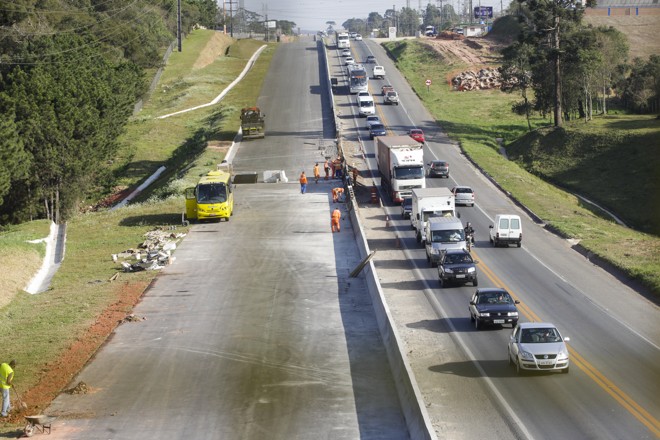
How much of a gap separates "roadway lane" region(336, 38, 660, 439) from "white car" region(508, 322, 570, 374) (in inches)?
15.5

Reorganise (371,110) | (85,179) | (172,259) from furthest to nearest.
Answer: (371,110)
(85,179)
(172,259)

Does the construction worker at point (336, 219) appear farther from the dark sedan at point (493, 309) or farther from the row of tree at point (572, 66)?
the row of tree at point (572, 66)

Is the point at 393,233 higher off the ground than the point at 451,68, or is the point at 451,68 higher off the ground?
the point at 451,68

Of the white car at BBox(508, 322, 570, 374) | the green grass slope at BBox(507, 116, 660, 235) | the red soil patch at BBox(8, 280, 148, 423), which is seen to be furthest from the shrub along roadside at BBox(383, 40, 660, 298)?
the red soil patch at BBox(8, 280, 148, 423)

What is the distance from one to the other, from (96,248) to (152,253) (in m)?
6.75

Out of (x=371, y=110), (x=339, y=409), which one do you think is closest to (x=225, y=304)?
(x=339, y=409)

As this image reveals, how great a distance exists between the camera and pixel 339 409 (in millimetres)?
26094

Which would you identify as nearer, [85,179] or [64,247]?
[64,247]

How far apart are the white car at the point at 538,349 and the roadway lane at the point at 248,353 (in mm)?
3964

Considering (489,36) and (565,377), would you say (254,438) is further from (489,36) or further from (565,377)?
(489,36)

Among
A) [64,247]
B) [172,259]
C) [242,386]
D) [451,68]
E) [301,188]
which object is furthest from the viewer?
[451,68]

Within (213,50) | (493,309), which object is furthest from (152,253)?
(213,50)

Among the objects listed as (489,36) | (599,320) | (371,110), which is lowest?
(599,320)

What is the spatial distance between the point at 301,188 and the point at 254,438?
45.9 metres
